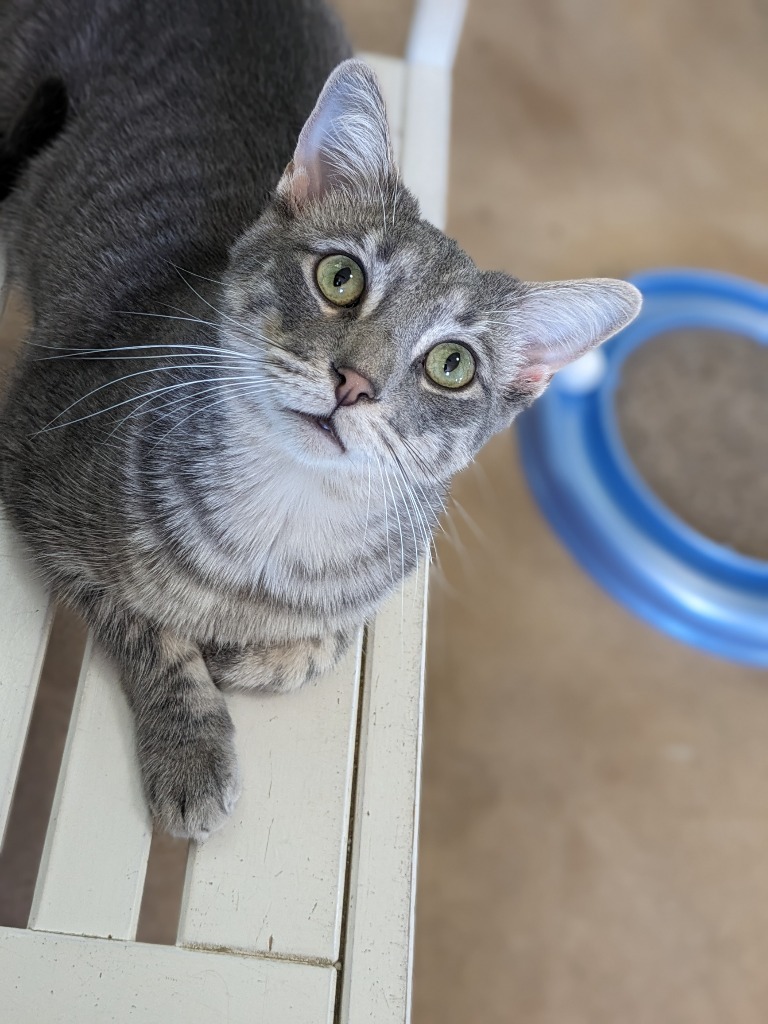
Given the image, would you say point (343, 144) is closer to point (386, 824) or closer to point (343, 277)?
point (343, 277)

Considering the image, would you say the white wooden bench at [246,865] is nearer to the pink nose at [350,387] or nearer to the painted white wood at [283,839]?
the painted white wood at [283,839]

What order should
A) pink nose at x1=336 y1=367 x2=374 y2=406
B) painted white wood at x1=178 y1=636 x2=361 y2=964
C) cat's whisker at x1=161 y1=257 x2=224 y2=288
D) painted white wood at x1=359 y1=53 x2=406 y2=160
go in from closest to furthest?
pink nose at x1=336 y1=367 x2=374 y2=406 → painted white wood at x1=178 y1=636 x2=361 y2=964 → cat's whisker at x1=161 y1=257 x2=224 y2=288 → painted white wood at x1=359 y1=53 x2=406 y2=160

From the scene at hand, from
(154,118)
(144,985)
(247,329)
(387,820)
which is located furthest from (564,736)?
(154,118)

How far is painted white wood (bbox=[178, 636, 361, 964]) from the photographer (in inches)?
36.2

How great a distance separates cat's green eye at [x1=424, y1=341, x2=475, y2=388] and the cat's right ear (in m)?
0.21

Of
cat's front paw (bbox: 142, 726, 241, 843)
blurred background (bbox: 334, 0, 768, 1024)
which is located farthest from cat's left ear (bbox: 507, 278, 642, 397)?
blurred background (bbox: 334, 0, 768, 1024)

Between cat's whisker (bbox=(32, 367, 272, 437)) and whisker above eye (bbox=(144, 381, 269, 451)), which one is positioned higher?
cat's whisker (bbox=(32, 367, 272, 437))

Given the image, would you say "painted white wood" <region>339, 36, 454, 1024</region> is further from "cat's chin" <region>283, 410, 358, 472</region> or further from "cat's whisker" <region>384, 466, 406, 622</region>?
"cat's chin" <region>283, 410, 358, 472</region>

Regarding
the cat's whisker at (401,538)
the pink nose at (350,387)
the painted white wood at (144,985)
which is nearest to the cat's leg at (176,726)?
the painted white wood at (144,985)

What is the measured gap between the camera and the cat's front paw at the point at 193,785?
923 mm

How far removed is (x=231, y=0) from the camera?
1.33m

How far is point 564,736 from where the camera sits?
180 cm

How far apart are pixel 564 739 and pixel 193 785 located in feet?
3.42

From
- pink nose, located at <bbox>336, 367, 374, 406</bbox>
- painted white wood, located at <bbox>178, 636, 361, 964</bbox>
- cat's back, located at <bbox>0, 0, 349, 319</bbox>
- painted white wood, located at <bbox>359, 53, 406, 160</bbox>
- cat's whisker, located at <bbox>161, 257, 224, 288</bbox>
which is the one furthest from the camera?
painted white wood, located at <bbox>359, 53, 406, 160</bbox>
